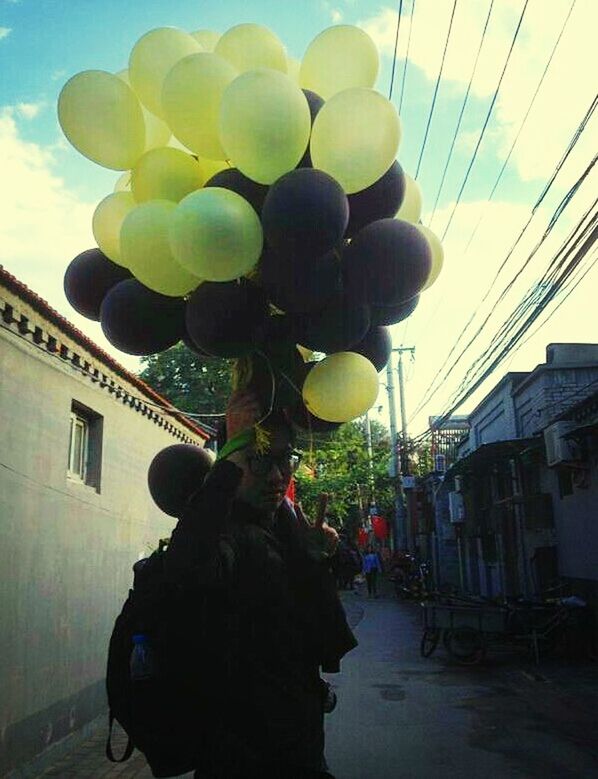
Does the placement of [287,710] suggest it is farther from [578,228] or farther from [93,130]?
[578,228]

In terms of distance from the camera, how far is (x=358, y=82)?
107 inches

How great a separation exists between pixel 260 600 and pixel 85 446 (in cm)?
521

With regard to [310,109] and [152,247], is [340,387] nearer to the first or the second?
[152,247]

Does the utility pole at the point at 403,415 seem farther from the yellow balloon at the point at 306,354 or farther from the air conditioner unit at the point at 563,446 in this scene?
the yellow balloon at the point at 306,354

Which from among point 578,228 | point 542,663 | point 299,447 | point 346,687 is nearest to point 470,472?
point 542,663

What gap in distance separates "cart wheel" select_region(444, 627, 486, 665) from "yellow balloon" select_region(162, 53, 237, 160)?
907cm

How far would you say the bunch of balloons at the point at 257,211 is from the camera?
2.23m

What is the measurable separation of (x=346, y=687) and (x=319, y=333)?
7.38m

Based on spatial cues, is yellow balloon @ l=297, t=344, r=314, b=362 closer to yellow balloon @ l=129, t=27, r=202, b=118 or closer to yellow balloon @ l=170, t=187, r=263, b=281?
yellow balloon @ l=170, t=187, r=263, b=281

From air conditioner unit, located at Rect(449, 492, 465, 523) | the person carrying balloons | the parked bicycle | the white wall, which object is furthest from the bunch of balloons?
air conditioner unit, located at Rect(449, 492, 465, 523)

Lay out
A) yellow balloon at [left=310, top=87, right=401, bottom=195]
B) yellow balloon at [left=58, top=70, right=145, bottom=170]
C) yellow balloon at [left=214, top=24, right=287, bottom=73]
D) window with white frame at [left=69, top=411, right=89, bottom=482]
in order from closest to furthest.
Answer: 1. yellow balloon at [left=310, top=87, right=401, bottom=195]
2. yellow balloon at [left=58, top=70, right=145, bottom=170]
3. yellow balloon at [left=214, top=24, right=287, bottom=73]
4. window with white frame at [left=69, top=411, right=89, bottom=482]

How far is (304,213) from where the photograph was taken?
83.5 inches

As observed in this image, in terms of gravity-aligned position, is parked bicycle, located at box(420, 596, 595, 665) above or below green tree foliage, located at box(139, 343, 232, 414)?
below

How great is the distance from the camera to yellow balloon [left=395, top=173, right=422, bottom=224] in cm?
289
